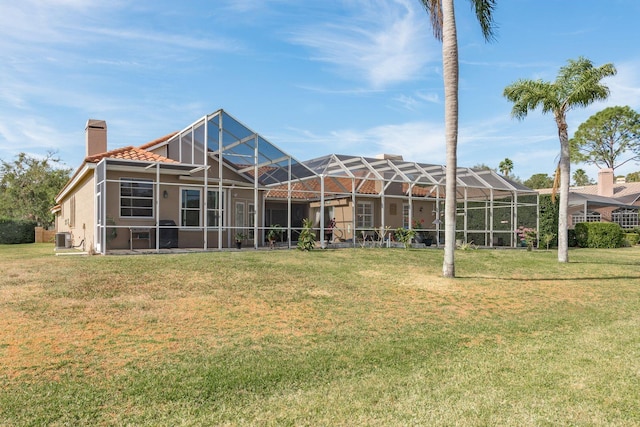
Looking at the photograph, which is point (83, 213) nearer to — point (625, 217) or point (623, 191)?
point (625, 217)

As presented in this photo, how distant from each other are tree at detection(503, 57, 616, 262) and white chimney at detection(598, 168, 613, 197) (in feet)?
102

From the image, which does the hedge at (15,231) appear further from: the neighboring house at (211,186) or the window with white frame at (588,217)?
the window with white frame at (588,217)

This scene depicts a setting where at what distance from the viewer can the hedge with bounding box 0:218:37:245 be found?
26766 mm

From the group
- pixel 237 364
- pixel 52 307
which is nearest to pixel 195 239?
pixel 52 307

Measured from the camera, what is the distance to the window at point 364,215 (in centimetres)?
2383

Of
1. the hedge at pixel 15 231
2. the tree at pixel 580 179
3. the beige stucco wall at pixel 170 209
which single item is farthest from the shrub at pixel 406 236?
the tree at pixel 580 179

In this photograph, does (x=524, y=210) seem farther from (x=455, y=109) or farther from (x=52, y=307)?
(x=52, y=307)

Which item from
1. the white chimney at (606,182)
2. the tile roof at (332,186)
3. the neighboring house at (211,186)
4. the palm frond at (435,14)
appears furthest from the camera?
the white chimney at (606,182)

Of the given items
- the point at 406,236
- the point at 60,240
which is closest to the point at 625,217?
the point at 406,236

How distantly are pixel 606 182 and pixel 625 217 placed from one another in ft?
13.8

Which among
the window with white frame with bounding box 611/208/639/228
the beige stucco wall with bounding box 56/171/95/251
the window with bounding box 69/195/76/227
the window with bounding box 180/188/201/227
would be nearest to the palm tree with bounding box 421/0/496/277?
the window with bounding box 180/188/201/227

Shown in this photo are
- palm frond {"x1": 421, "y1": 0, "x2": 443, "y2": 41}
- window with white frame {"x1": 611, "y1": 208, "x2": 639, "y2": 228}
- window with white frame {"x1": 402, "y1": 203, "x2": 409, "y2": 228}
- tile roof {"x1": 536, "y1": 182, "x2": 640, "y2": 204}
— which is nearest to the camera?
palm frond {"x1": 421, "y1": 0, "x2": 443, "y2": 41}

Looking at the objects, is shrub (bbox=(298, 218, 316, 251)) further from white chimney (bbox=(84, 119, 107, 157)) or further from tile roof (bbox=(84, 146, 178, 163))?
white chimney (bbox=(84, 119, 107, 157))

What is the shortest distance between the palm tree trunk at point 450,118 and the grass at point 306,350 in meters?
1.13
